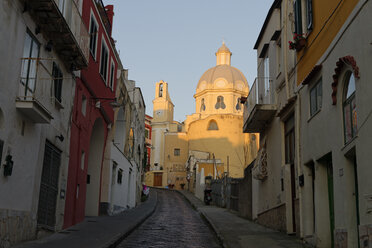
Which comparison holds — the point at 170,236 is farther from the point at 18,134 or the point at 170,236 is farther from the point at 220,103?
the point at 220,103

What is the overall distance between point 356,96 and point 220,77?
48.3 metres

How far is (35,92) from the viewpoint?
1062cm

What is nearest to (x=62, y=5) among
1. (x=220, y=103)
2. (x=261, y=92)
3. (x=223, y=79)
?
(x=261, y=92)

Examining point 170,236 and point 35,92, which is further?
point 170,236

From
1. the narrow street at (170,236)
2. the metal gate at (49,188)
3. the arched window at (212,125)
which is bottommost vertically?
the narrow street at (170,236)

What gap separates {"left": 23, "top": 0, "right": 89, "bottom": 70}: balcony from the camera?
10.4m

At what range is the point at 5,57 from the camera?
9.09 metres

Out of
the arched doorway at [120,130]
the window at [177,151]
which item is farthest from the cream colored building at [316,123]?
the window at [177,151]

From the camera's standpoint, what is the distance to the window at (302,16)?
12.0 metres

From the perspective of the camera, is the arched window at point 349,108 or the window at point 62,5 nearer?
the arched window at point 349,108

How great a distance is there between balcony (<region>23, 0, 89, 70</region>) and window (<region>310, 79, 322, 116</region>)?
6.59 m

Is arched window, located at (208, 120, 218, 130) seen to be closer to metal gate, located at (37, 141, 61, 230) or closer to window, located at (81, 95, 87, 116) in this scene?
window, located at (81, 95, 87, 116)

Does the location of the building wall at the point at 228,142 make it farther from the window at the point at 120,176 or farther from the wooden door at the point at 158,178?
the window at the point at 120,176

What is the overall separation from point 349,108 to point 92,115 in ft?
35.7
